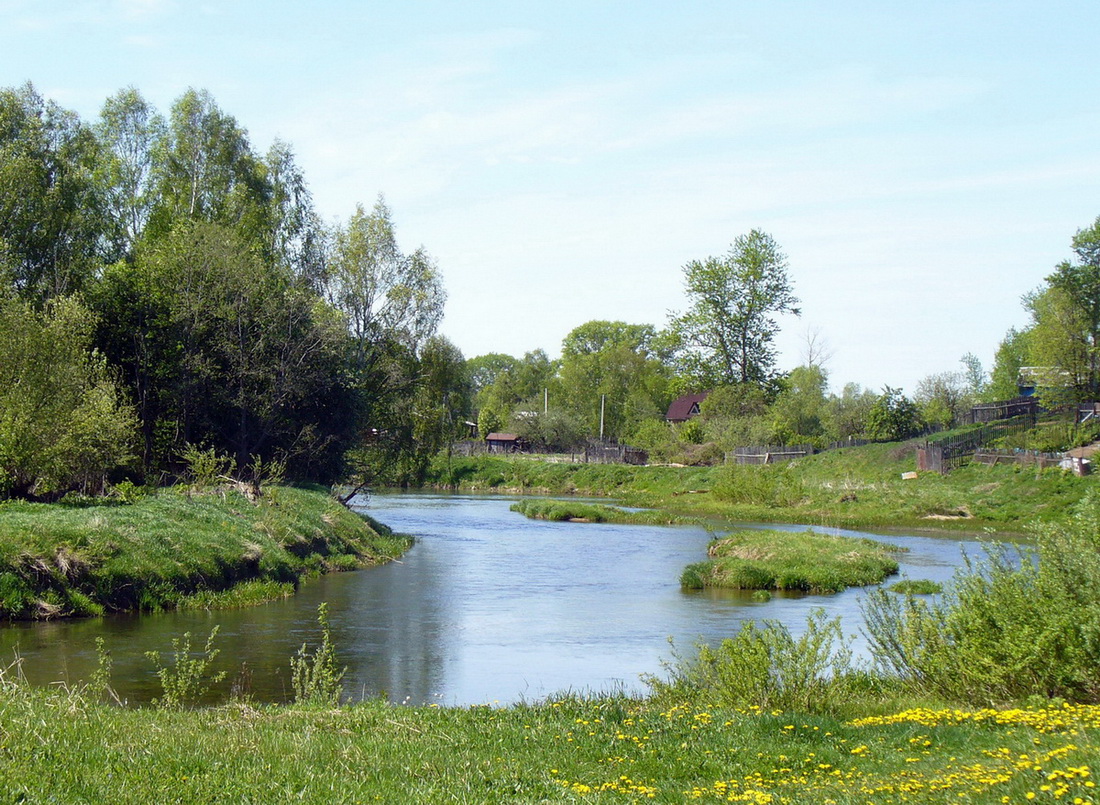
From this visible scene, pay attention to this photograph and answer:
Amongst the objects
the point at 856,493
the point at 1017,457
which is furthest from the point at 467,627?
the point at 1017,457

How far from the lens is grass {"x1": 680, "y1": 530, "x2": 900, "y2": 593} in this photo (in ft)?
83.6

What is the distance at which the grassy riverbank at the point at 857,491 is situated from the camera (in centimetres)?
4151

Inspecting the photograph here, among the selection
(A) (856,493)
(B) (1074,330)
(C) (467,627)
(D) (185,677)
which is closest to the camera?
(D) (185,677)

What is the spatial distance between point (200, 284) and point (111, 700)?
22.8 m

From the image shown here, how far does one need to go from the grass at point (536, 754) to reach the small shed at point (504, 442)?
95.4 metres

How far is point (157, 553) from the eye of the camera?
2011cm

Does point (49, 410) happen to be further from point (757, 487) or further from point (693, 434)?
point (693, 434)

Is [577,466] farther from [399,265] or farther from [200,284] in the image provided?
[200,284]

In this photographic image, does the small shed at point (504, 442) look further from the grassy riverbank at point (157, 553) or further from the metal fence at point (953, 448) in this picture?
the grassy riverbank at point (157, 553)

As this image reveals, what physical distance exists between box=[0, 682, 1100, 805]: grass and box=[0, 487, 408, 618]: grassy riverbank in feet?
29.5

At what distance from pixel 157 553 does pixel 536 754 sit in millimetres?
14465

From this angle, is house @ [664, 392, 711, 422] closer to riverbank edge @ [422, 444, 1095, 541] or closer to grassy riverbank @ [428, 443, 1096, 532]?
grassy riverbank @ [428, 443, 1096, 532]

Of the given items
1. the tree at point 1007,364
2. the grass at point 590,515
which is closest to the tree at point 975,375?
the tree at point 1007,364

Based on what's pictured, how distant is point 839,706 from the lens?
10422 millimetres
